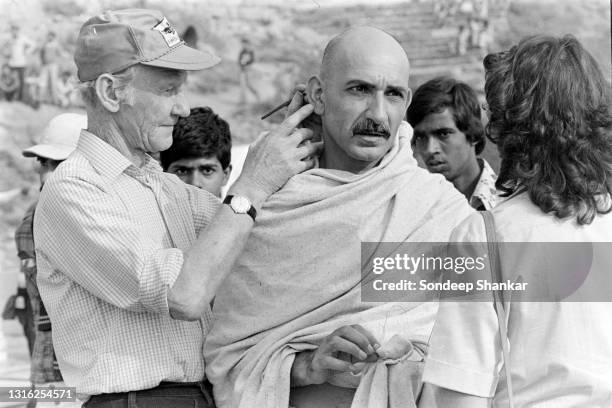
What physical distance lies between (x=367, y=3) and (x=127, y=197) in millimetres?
5989

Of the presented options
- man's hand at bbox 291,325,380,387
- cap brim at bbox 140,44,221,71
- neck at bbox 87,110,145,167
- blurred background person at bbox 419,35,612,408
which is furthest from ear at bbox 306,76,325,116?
blurred background person at bbox 419,35,612,408

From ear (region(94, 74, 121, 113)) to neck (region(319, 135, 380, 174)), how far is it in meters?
0.67

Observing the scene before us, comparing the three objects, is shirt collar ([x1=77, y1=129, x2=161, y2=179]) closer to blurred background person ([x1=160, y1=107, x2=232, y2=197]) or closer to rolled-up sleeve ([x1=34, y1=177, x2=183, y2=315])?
rolled-up sleeve ([x1=34, y1=177, x2=183, y2=315])

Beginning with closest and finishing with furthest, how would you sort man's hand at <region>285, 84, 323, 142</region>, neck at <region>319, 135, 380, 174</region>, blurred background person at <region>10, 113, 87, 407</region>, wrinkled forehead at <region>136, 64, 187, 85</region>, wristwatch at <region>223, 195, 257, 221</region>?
wristwatch at <region>223, 195, 257, 221</region> → wrinkled forehead at <region>136, 64, 187, 85</region> → neck at <region>319, 135, 380, 174</region> → man's hand at <region>285, 84, 323, 142</region> → blurred background person at <region>10, 113, 87, 407</region>

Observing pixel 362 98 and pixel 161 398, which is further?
pixel 362 98

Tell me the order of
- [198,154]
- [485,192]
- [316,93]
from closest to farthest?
[316,93] → [198,154] → [485,192]

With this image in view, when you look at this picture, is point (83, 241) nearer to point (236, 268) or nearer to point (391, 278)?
point (236, 268)

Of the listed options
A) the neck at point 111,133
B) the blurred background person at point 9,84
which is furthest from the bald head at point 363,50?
the blurred background person at point 9,84

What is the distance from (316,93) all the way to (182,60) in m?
0.47

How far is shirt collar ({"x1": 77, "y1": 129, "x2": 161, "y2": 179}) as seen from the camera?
262 centimetres

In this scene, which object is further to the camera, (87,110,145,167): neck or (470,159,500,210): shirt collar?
(470,159,500,210): shirt collar

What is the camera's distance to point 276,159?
2709mm

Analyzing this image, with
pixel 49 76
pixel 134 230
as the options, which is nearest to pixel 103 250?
pixel 134 230

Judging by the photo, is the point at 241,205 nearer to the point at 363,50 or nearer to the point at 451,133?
the point at 363,50
